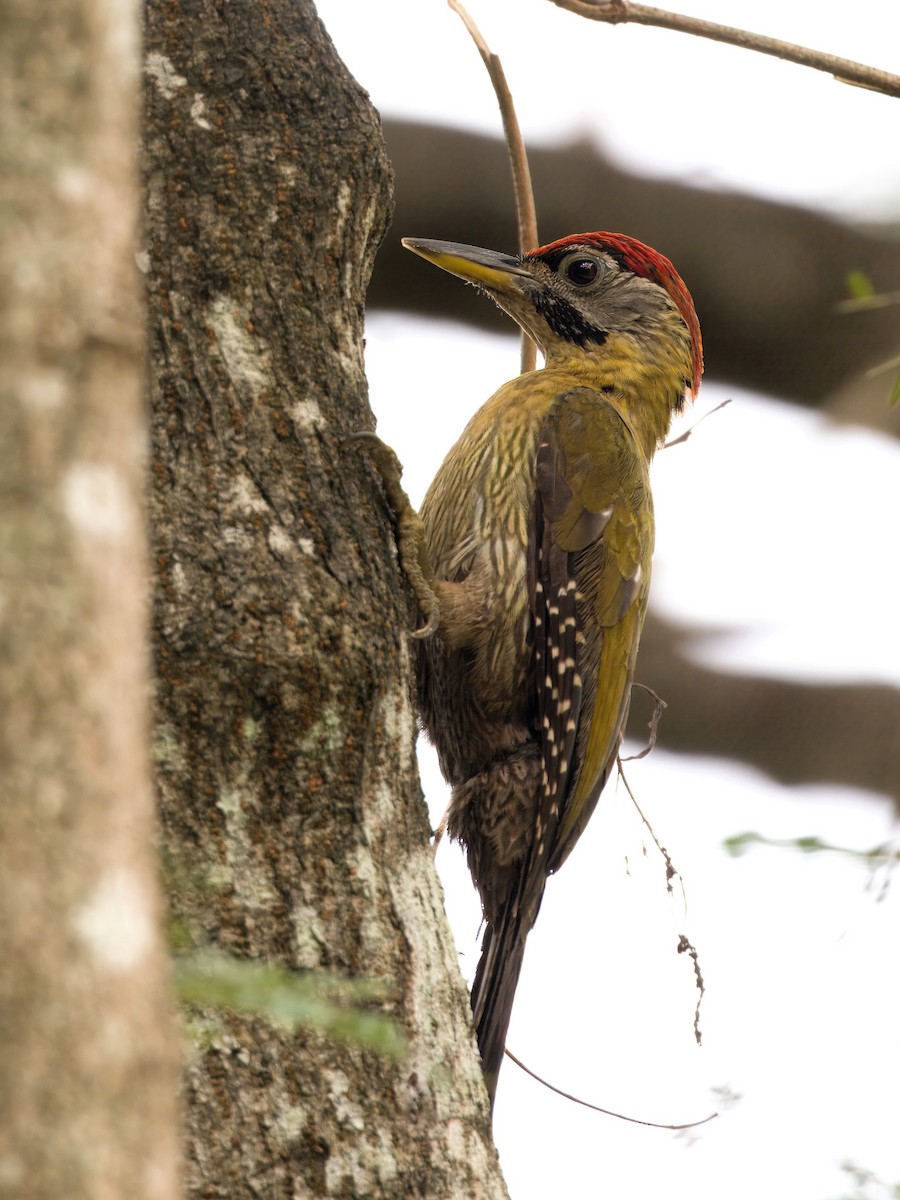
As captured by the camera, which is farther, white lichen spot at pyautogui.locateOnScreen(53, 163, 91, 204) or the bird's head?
the bird's head

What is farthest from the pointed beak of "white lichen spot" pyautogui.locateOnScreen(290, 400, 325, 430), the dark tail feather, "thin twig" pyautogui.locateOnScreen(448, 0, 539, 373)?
"white lichen spot" pyautogui.locateOnScreen(290, 400, 325, 430)

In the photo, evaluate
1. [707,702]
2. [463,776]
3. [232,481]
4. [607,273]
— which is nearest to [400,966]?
[232,481]

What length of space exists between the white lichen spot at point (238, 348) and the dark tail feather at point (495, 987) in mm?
1241

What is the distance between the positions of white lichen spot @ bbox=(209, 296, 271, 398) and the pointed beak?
1.67m

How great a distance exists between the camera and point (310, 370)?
187 centimetres

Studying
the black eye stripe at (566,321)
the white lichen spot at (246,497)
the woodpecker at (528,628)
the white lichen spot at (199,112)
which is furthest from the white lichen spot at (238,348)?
the black eye stripe at (566,321)

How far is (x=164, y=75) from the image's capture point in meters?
1.88

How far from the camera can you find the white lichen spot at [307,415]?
1.82m

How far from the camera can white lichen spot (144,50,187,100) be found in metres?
1.88

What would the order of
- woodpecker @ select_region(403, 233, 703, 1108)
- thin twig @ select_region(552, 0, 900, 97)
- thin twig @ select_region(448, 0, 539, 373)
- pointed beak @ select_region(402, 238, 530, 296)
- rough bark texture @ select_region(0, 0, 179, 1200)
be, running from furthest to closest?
pointed beak @ select_region(402, 238, 530, 296)
woodpecker @ select_region(403, 233, 703, 1108)
thin twig @ select_region(448, 0, 539, 373)
thin twig @ select_region(552, 0, 900, 97)
rough bark texture @ select_region(0, 0, 179, 1200)

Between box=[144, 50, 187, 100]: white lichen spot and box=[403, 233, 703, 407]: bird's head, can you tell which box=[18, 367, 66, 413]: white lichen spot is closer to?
box=[144, 50, 187, 100]: white lichen spot

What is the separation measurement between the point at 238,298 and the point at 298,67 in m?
0.35

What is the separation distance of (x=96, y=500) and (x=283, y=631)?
1.06 meters

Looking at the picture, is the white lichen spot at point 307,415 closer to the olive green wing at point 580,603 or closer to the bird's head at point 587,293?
the olive green wing at point 580,603
